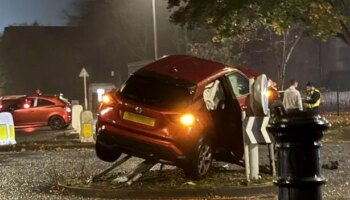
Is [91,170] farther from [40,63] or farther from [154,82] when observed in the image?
[40,63]

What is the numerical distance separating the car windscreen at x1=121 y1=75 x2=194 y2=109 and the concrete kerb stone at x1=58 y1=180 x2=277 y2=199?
1.30 m

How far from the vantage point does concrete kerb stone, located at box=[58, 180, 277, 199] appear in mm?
9406

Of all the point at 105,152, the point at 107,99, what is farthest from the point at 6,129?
the point at 107,99

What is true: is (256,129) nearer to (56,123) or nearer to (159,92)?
(159,92)

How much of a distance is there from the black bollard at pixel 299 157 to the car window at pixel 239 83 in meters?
7.43

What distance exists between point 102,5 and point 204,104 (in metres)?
59.0

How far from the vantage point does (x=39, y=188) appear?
10664 millimetres

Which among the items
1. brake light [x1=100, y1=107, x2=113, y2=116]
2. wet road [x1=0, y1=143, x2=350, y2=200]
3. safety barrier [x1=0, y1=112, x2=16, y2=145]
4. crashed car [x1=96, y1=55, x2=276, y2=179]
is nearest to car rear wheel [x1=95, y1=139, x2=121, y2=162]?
crashed car [x1=96, y1=55, x2=276, y2=179]

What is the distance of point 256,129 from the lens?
9750mm

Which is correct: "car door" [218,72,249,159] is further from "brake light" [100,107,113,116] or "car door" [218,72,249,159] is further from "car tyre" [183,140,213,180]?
"brake light" [100,107,113,116]

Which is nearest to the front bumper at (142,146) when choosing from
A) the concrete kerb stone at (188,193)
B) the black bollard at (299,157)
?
the concrete kerb stone at (188,193)

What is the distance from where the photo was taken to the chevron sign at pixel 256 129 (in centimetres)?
968

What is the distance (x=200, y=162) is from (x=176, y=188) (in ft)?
1.84

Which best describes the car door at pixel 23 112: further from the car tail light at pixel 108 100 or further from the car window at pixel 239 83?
the car window at pixel 239 83
